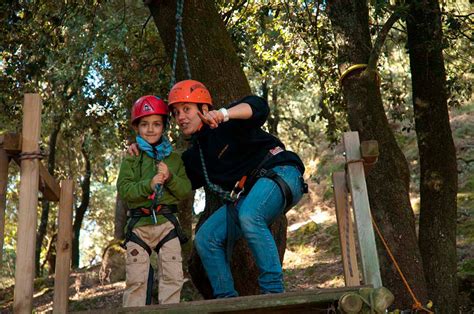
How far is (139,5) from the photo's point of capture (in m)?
17.0

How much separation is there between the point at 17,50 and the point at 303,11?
16.8 ft

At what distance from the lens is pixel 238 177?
522 centimetres

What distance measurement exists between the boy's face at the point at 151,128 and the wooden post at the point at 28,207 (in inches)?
44.5

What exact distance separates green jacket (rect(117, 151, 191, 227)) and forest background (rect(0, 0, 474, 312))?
1.16m

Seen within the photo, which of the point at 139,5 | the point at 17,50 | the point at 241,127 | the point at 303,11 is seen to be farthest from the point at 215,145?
the point at 139,5

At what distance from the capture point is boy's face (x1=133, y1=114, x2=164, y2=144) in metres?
5.40

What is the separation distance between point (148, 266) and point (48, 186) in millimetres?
975

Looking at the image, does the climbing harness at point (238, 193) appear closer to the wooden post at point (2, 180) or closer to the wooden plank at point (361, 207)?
the wooden plank at point (361, 207)

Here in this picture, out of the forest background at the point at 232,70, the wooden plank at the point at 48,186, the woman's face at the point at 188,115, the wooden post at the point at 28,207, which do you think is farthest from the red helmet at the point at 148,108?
the wooden post at the point at 28,207

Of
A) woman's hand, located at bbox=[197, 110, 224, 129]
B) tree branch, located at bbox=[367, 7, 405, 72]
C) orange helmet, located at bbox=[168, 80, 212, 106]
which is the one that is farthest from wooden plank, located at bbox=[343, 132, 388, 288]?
tree branch, located at bbox=[367, 7, 405, 72]

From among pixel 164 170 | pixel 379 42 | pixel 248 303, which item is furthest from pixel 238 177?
pixel 379 42

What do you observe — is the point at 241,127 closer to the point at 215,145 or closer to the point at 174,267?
the point at 215,145

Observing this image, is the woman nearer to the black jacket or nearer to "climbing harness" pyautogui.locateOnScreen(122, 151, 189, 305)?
the black jacket

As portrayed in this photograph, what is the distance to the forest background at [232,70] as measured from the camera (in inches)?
301
